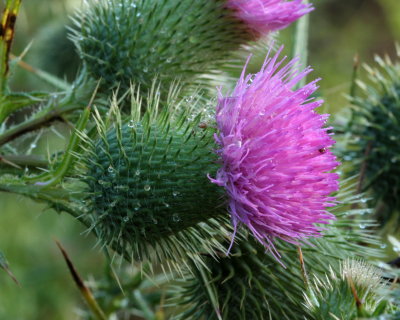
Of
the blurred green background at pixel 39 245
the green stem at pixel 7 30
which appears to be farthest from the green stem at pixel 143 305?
the green stem at pixel 7 30

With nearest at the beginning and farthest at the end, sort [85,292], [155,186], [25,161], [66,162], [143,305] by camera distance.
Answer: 1. [155,186]
2. [66,162]
3. [85,292]
4. [25,161]
5. [143,305]

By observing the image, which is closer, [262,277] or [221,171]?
[221,171]

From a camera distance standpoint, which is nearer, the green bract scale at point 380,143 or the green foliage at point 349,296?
the green foliage at point 349,296

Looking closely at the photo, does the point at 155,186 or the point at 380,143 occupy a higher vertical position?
the point at 380,143

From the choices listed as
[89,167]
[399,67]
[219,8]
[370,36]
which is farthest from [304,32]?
[370,36]

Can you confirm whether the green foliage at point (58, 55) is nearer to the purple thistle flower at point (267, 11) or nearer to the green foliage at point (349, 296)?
the purple thistle flower at point (267, 11)

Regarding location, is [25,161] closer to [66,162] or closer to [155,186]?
[66,162]

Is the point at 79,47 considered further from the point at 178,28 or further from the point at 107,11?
the point at 178,28

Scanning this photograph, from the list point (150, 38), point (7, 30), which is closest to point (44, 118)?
point (7, 30)

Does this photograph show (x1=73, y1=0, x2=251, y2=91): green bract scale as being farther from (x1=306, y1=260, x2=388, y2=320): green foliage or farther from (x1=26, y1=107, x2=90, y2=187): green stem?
(x1=306, y1=260, x2=388, y2=320): green foliage
